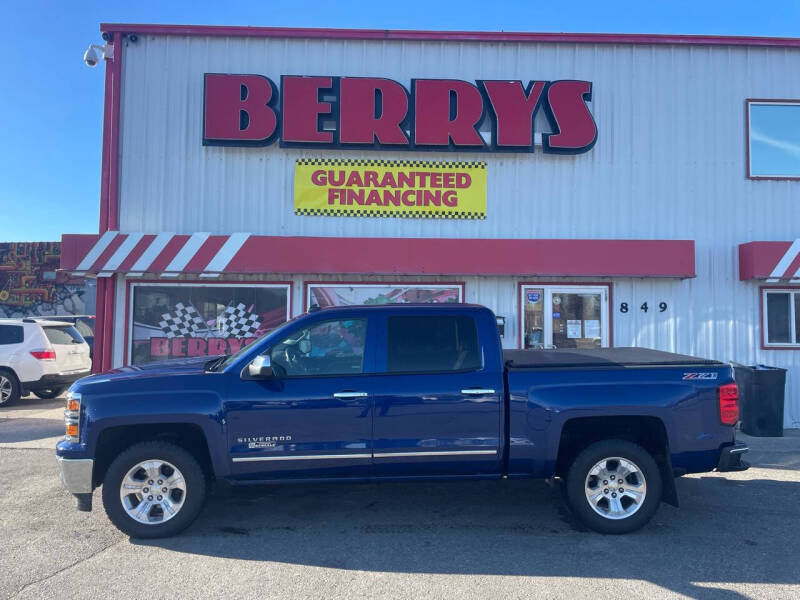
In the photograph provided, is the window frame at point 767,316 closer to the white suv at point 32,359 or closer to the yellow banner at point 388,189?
the yellow banner at point 388,189

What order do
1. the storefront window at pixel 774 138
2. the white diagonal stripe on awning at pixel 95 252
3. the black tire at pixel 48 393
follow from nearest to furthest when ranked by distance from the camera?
the white diagonal stripe on awning at pixel 95 252 → the storefront window at pixel 774 138 → the black tire at pixel 48 393

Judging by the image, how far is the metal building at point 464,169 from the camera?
384 inches

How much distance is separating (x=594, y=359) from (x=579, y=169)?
18.7ft

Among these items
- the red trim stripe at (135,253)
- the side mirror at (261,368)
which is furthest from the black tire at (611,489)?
the red trim stripe at (135,253)

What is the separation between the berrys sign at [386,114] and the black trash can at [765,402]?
4.59m

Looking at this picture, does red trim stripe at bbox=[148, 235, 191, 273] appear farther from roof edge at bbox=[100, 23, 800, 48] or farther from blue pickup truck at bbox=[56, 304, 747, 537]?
blue pickup truck at bbox=[56, 304, 747, 537]

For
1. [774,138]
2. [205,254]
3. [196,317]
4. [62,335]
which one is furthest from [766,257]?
[62,335]

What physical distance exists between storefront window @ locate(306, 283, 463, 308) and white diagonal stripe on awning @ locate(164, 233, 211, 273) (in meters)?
1.88

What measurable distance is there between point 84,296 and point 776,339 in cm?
2514

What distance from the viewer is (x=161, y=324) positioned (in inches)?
384

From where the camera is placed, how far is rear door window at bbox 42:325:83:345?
12078mm

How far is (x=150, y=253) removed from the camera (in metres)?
9.27

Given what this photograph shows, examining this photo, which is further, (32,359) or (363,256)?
(32,359)

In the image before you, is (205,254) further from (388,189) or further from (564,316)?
(564,316)
